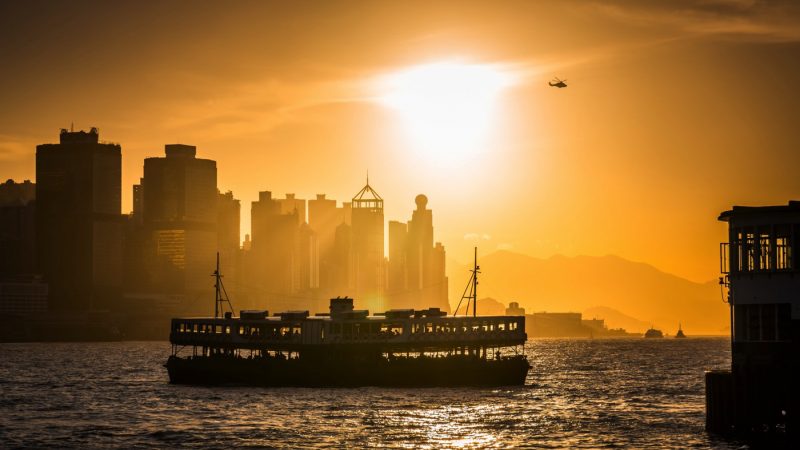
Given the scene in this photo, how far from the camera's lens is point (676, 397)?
125 meters

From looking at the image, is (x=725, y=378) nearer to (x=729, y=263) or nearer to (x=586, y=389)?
(x=729, y=263)

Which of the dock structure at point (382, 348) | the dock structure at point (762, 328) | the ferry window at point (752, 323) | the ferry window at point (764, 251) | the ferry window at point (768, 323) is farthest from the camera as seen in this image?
the dock structure at point (382, 348)

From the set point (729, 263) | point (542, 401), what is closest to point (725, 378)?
point (729, 263)

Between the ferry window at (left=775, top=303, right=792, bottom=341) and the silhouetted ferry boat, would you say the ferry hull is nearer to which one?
the silhouetted ferry boat

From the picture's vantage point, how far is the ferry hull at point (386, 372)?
12294 cm

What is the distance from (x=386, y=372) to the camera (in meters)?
124

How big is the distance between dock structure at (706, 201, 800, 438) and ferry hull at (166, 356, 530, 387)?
170ft

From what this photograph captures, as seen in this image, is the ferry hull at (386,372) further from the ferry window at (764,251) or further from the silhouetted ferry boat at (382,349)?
the ferry window at (764,251)

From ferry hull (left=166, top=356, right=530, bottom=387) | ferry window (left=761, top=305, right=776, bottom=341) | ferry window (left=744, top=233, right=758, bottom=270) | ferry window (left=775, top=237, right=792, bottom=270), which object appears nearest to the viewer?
ferry window (left=761, top=305, right=776, bottom=341)

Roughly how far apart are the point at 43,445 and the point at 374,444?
1012 inches

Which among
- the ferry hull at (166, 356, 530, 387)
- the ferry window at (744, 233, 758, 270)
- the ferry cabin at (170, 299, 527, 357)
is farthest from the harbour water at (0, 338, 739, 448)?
the ferry window at (744, 233, 758, 270)

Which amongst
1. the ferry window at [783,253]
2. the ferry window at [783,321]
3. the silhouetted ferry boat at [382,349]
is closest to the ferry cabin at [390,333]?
the silhouetted ferry boat at [382,349]

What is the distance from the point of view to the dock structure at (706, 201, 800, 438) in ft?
219

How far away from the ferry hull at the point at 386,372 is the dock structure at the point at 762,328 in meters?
51.8
